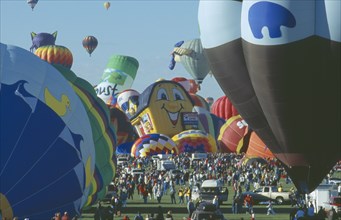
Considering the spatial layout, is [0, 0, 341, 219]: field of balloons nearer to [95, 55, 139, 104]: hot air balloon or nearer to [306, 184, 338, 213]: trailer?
[306, 184, 338, 213]: trailer

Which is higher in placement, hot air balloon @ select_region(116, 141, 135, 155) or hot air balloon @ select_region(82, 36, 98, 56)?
hot air balloon @ select_region(82, 36, 98, 56)

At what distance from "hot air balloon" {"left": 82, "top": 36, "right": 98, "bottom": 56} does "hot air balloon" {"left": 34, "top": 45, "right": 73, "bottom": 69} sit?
18944 millimetres

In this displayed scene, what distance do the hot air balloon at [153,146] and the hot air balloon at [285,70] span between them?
3352 centimetres

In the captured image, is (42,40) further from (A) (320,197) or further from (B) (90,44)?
(A) (320,197)

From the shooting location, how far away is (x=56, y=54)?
7762cm

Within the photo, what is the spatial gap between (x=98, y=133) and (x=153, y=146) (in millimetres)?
30506

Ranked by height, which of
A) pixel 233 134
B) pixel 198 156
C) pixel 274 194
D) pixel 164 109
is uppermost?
pixel 164 109

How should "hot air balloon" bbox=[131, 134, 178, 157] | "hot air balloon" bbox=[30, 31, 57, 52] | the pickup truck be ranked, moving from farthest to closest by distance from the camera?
"hot air balloon" bbox=[30, 31, 57, 52] → "hot air balloon" bbox=[131, 134, 178, 157] → the pickup truck

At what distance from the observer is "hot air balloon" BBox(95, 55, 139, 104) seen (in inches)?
4011

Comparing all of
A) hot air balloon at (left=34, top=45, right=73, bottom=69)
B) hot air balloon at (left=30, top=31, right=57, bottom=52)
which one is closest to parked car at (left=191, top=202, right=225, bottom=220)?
hot air balloon at (left=34, top=45, right=73, bottom=69)

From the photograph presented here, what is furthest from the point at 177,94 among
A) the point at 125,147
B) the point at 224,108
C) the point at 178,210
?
the point at 178,210

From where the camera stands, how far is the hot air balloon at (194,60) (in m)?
96.9

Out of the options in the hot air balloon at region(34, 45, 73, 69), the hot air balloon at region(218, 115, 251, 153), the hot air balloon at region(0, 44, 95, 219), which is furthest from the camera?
the hot air balloon at region(34, 45, 73, 69)

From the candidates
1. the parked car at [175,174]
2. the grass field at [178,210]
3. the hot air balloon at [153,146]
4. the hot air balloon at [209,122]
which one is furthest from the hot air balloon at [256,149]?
the hot air balloon at [209,122]
